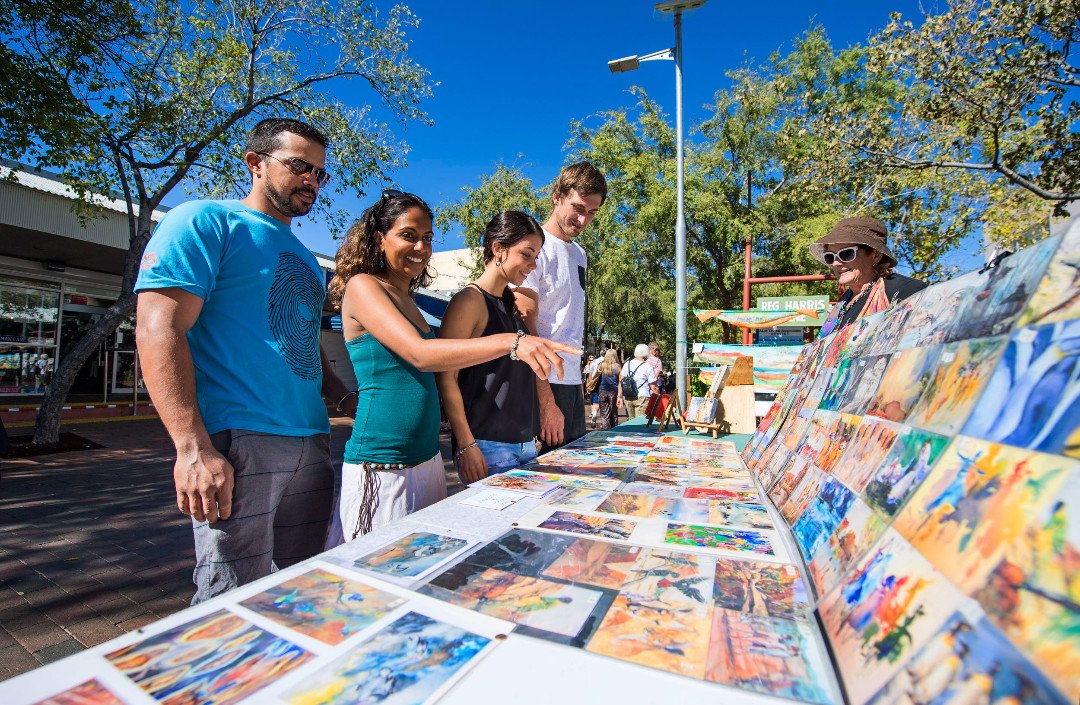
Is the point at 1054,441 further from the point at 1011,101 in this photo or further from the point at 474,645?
the point at 1011,101

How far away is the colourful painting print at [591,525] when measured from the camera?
1.09 metres

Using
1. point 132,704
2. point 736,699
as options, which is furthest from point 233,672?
point 736,699

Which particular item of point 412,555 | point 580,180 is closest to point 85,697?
point 412,555

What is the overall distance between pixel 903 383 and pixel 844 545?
1.34ft

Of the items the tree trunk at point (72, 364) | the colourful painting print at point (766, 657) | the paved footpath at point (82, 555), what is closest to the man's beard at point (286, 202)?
the colourful painting print at point (766, 657)

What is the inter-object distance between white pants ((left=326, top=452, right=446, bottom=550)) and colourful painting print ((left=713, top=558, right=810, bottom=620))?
3.08ft

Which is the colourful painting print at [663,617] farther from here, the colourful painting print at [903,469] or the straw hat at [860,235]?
the straw hat at [860,235]

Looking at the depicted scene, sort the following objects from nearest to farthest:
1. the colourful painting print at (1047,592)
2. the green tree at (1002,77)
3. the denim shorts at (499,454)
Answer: the colourful painting print at (1047,592) → the denim shorts at (499,454) → the green tree at (1002,77)

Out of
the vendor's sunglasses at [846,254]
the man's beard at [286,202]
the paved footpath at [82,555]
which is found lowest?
the paved footpath at [82,555]

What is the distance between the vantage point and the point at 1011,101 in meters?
5.20

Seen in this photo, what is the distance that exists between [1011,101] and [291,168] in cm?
693

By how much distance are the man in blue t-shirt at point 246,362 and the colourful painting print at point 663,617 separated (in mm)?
1022

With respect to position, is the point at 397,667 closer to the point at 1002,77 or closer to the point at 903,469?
the point at 903,469

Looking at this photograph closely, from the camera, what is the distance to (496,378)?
198cm
